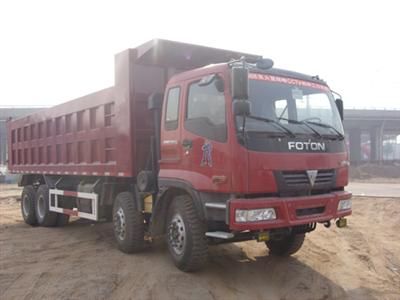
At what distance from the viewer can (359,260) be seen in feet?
24.6

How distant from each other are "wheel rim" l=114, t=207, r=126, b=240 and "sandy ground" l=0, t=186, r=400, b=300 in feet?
1.11

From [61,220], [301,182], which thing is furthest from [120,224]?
[61,220]

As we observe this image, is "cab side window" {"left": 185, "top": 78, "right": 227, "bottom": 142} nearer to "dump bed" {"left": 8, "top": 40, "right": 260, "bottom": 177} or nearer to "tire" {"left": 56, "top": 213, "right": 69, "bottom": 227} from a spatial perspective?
"dump bed" {"left": 8, "top": 40, "right": 260, "bottom": 177}

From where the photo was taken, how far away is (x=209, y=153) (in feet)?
19.8

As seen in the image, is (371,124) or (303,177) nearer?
(303,177)

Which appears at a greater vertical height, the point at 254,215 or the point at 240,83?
the point at 240,83

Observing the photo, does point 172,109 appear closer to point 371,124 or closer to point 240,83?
point 240,83

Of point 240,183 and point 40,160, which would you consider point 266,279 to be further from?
point 40,160

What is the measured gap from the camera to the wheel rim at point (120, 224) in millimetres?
7871

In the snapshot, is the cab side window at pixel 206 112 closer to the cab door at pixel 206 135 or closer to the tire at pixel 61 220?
the cab door at pixel 206 135

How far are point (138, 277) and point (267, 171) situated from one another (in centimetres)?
233

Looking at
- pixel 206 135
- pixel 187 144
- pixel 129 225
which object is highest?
pixel 206 135

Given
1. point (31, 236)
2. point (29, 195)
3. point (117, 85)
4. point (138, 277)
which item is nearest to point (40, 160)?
point (29, 195)

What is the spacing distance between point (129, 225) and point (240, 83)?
3.31 metres
